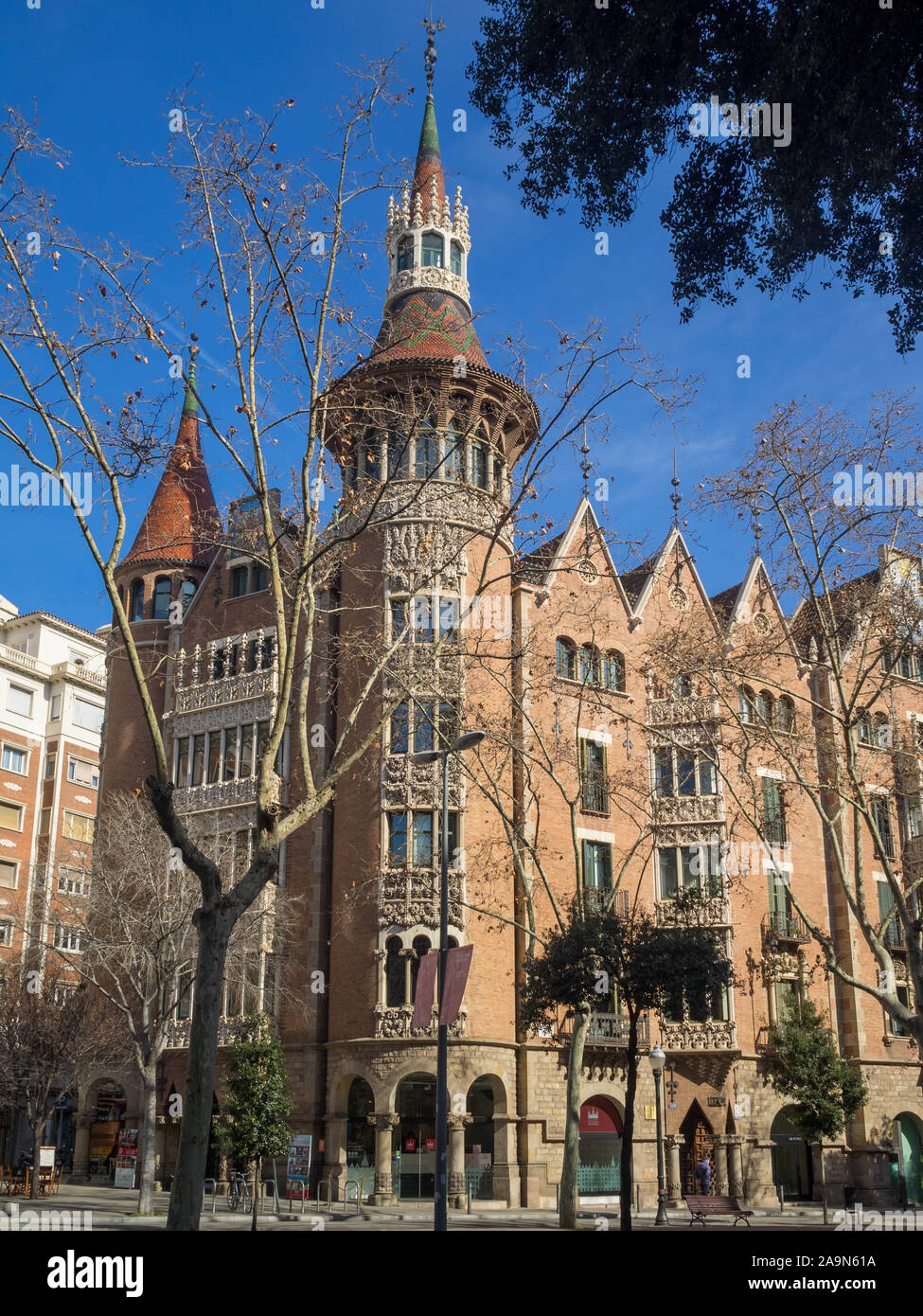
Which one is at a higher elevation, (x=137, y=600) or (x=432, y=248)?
(x=432, y=248)

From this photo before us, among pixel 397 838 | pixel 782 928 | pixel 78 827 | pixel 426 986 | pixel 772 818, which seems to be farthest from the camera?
pixel 78 827

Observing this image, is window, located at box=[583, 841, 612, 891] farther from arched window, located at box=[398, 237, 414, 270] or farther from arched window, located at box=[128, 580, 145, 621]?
arched window, located at box=[398, 237, 414, 270]

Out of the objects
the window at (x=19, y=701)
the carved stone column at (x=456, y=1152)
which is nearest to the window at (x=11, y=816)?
the window at (x=19, y=701)

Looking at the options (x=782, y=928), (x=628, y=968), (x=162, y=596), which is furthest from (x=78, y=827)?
(x=628, y=968)

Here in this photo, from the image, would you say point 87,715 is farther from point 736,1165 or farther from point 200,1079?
point 200,1079

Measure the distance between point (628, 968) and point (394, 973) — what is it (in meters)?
11.0

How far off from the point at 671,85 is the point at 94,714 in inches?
2437

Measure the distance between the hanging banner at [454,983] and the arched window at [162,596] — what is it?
27.7m

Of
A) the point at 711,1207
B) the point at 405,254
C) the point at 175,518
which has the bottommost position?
the point at 711,1207

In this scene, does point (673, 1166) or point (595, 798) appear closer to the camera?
point (673, 1166)

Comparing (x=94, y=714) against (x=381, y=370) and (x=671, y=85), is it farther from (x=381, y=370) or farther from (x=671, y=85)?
(x=671, y=85)

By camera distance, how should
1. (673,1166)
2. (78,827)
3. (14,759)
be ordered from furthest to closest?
(78,827) < (14,759) < (673,1166)

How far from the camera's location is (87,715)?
6975cm
